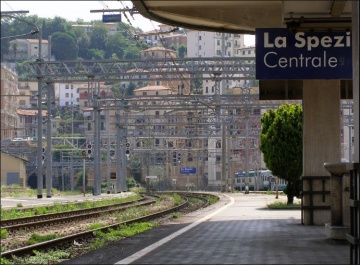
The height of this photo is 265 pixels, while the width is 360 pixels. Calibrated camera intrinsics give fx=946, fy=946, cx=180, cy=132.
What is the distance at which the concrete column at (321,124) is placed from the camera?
23609 millimetres

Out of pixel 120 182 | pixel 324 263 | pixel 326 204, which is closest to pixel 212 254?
pixel 324 263

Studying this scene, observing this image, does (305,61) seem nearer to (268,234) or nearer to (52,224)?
(268,234)

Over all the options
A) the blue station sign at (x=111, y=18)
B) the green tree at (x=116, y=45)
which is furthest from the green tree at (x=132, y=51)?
the blue station sign at (x=111, y=18)

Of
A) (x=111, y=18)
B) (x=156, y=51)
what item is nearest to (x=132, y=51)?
(x=156, y=51)

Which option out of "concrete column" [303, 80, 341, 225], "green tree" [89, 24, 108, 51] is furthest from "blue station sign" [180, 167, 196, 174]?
"concrete column" [303, 80, 341, 225]

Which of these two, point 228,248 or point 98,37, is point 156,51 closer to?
point 98,37

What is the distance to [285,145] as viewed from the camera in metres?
38.7

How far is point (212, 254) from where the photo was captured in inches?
603

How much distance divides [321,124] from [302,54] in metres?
3.88

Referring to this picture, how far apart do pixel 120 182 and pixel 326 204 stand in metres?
59.9

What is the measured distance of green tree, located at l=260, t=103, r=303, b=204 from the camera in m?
38.4

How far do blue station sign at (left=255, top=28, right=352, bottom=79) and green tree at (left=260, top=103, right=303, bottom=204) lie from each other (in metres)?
17.8

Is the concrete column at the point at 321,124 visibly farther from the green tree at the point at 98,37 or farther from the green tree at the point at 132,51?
the green tree at the point at 98,37

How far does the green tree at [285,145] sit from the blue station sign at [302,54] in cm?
1785
